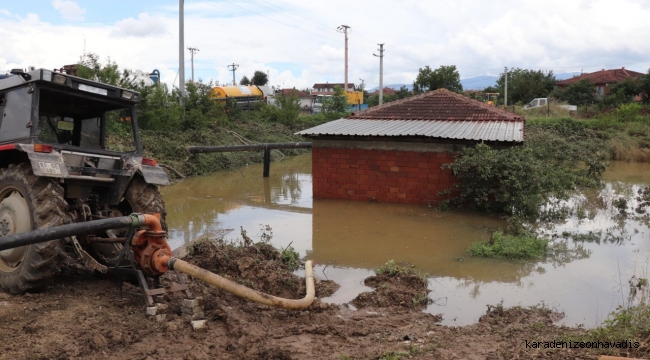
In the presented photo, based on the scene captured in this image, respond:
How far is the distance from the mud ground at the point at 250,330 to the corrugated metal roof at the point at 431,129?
7178 mm

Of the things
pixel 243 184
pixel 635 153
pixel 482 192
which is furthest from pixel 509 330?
pixel 635 153

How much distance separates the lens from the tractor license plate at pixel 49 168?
5.49 m

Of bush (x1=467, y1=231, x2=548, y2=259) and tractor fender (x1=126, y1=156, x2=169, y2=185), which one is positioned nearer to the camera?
tractor fender (x1=126, y1=156, x2=169, y2=185)

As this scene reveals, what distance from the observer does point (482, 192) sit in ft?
40.2

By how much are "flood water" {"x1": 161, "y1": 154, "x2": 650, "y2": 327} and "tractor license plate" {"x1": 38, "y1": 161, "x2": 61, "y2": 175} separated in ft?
11.4

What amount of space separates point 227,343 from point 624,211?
11.2 m

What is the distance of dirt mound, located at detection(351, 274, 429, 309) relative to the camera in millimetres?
6590

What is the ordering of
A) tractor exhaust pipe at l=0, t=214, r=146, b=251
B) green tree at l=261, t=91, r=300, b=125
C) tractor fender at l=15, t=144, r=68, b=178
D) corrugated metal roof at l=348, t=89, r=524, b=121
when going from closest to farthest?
tractor exhaust pipe at l=0, t=214, r=146, b=251 < tractor fender at l=15, t=144, r=68, b=178 < corrugated metal roof at l=348, t=89, r=524, b=121 < green tree at l=261, t=91, r=300, b=125

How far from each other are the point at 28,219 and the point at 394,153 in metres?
9.65

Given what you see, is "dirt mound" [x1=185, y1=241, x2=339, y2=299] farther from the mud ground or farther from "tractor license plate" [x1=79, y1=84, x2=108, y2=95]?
"tractor license plate" [x1=79, y1=84, x2=108, y2=95]

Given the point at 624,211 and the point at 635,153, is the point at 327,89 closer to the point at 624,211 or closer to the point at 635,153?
the point at 635,153

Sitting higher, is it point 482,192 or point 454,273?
point 482,192

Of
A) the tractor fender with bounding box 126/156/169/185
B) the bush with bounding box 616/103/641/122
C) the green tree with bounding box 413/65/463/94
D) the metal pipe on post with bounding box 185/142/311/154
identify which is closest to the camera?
the tractor fender with bounding box 126/156/169/185

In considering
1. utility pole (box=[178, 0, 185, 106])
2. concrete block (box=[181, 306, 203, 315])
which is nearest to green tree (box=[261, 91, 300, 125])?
utility pole (box=[178, 0, 185, 106])
